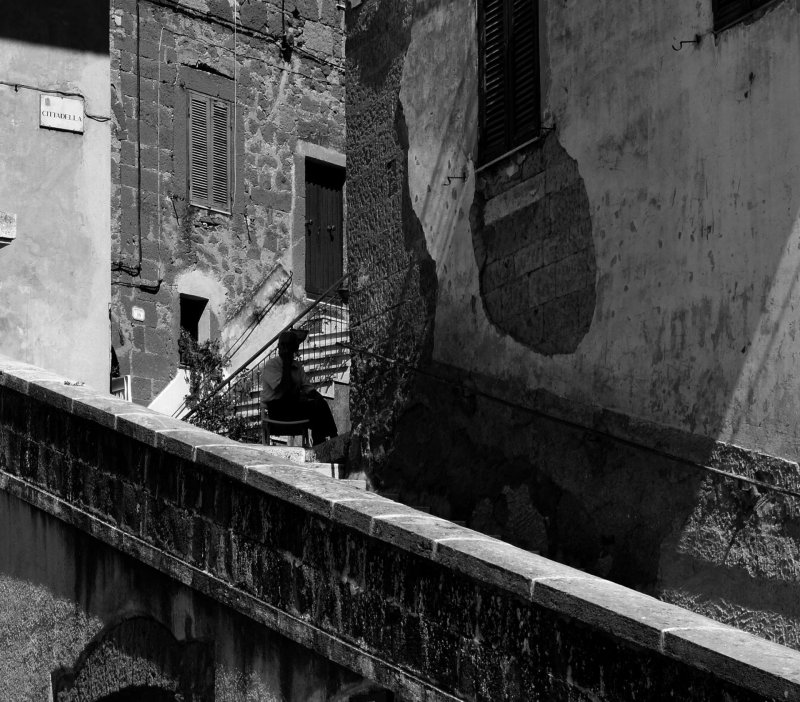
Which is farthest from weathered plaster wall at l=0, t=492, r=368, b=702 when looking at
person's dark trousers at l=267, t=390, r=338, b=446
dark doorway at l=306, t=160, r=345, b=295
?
dark doorway at l=306, t=160, r=345, b=295

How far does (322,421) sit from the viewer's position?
488 inches

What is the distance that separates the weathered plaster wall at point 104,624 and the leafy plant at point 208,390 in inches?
273

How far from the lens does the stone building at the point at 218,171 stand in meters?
19.2

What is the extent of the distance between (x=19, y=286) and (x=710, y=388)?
4908 millimetres

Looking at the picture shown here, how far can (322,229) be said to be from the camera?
2131 centimetres

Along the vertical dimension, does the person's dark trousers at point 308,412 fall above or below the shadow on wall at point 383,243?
below

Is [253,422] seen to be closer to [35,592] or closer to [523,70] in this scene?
[523,70]

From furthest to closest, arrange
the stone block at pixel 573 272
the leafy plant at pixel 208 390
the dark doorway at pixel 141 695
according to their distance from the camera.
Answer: the leafy plant at pixel 208 390 → the stone block at pixel 573 272 → the dark doorway at pixel 141 695

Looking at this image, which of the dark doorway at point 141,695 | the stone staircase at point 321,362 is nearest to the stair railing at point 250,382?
the stone staircase at point 321,362

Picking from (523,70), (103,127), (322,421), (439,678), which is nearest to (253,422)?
(322,421)

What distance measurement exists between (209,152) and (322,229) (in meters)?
2.06

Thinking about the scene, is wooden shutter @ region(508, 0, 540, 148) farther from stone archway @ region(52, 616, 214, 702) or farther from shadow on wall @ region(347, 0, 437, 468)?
stone archway @ region(52, 616, 214, 702)

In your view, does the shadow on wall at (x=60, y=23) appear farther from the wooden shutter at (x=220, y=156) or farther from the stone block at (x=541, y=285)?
the wooden shutter at (x=220, y=156)

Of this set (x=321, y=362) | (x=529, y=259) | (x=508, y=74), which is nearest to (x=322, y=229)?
(x=321, y=362)
